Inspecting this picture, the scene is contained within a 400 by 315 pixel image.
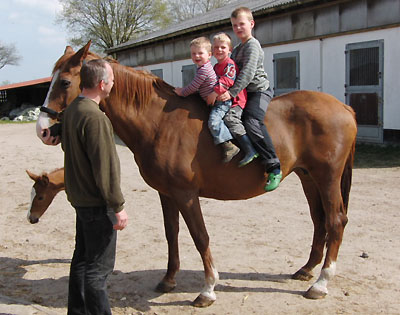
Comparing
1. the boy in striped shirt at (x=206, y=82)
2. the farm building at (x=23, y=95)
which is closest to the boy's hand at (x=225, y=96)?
the boy in striped shirt at (x=206, y=82)

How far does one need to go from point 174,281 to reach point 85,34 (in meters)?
39.3

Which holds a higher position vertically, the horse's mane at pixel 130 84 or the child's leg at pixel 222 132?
the horse's mane at pixel 130 84

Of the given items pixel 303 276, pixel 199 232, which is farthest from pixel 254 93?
pixel 303 276

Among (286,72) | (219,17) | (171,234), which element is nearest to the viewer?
(171,234)

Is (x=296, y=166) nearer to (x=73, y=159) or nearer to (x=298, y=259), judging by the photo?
(x=298, y=259)

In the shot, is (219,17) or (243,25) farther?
(219,17)

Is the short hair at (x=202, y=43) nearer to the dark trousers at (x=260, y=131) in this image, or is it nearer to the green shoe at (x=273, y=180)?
the dark trousers at (x=260, y=131)

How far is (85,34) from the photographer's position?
130 feet

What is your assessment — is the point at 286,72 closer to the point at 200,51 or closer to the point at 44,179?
the point at 44,179

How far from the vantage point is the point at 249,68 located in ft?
11.7

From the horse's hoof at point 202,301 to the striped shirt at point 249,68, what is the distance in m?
1.77

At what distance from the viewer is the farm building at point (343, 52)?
34.7 ft

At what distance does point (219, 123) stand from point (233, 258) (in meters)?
1.76

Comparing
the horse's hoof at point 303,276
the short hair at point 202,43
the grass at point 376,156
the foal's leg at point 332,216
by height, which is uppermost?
the short hair at point 202,43
